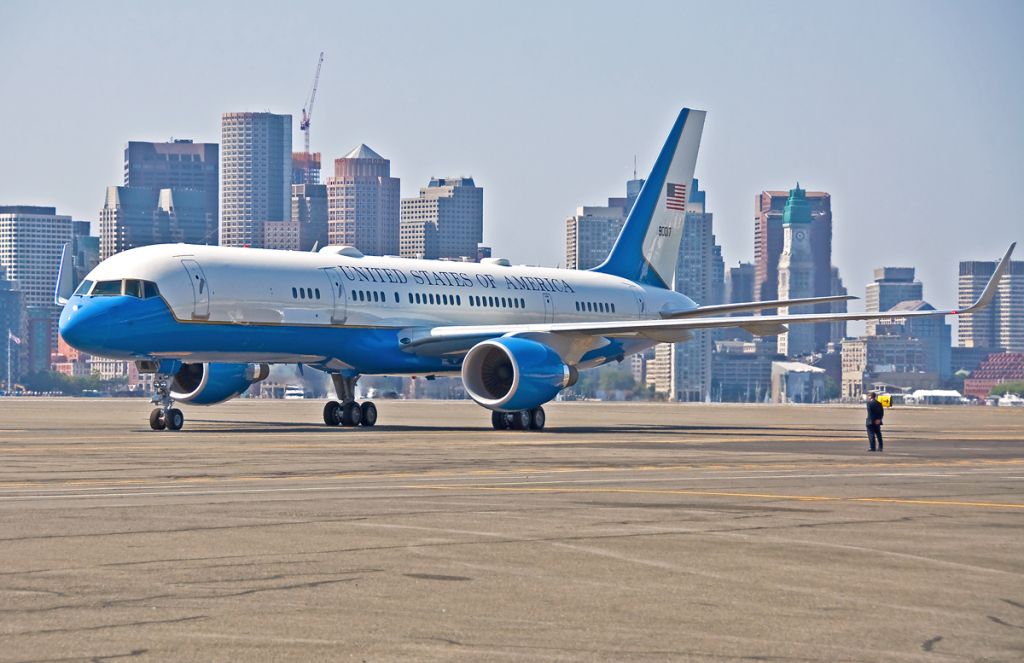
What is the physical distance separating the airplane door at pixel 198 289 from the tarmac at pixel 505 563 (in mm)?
14454

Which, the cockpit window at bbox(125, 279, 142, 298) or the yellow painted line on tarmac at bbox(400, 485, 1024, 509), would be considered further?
the cockpit window at bbox(125, 279, 142, 298)

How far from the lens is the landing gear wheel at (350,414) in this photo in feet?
146

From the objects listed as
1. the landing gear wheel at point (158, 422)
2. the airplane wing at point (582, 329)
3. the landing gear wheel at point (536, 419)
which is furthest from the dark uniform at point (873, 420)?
the landing gear wheel at point (158, 422)

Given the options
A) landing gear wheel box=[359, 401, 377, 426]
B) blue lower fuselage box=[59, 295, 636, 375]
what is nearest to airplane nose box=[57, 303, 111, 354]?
blue lower fuselage box=[59, 295, 636, 375]

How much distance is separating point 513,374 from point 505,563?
1169 inches

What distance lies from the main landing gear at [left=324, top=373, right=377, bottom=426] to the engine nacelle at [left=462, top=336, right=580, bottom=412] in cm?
345

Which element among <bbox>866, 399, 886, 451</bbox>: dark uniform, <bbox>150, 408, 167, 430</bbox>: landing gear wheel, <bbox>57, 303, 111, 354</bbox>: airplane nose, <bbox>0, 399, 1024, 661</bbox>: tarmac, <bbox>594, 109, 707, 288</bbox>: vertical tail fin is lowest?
<bbox>0, 399, 1024, 661</bbox>: tarmac

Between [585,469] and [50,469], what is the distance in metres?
7.85

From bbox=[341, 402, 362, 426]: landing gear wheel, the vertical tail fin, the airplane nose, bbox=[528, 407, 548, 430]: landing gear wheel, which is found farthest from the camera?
the vertical tail fin

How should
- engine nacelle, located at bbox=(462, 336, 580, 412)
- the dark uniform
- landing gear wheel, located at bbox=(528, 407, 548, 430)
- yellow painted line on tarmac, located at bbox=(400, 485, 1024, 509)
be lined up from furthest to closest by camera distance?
landing gear wheel, located at bbox=(528, 407, 548, 430), engine nacelle, located at bbox=(462, 336, 580, 412), the dark uniform, yellow painted line on tarmac, located at bbox=(400, 485, 1024, 509)

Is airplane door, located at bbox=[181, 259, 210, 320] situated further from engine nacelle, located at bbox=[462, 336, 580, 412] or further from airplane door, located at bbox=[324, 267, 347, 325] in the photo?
engine nacelle, located at bbox=[462, 336, 580, 412]

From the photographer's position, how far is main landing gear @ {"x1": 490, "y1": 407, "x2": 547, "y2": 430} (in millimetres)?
→ 42344

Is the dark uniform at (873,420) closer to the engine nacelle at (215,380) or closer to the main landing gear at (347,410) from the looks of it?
the main landing gear at (347,410)

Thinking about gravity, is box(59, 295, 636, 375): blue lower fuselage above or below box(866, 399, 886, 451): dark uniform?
above
